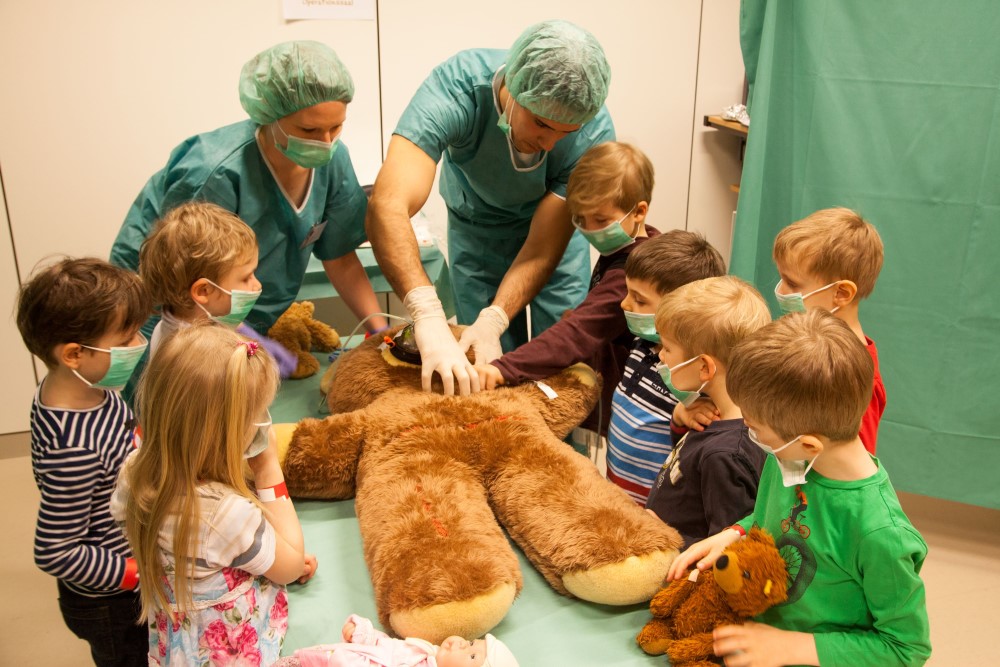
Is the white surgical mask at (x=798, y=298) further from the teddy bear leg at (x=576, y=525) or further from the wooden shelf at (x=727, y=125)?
the wooden shelf at (x=727, y=125)

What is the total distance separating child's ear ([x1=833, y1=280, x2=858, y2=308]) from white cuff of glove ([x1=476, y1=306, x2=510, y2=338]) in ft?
2.13

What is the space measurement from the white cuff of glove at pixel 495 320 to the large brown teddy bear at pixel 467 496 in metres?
0.21

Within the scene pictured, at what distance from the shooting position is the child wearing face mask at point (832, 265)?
141 centimetres

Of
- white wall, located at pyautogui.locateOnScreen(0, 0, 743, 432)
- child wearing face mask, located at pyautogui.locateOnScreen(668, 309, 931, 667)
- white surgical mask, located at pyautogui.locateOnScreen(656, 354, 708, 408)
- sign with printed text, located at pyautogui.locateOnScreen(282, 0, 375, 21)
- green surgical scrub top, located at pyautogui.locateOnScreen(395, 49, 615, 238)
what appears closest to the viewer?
child wearing face mask, located at pyautogui.locateOnScreen(668, 309, 931, 667)

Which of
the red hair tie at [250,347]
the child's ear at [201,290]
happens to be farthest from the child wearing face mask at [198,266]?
the red hair tie at [250,347]

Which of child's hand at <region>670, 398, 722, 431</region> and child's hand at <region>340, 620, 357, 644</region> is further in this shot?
child's hand at <region>670, 398, 722, 431</region>

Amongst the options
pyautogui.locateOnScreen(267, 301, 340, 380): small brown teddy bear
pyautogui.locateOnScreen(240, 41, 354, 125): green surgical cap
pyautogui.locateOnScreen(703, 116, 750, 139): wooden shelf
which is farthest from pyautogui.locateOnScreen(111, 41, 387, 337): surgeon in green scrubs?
pyautogui.locateOnScreen(703, 116, 750, 139): wooden shelf

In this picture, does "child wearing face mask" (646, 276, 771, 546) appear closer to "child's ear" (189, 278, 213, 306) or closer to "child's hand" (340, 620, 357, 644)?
"child's hand" (340, 620, 357, 644)

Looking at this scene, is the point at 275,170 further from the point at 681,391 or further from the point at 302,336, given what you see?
the point at 681,391

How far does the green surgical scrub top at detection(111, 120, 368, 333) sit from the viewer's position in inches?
60.2

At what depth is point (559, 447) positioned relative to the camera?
132 cm

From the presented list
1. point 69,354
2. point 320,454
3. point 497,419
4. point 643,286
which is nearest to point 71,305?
point 69,354

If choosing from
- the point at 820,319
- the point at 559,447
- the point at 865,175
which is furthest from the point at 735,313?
the point at 865,175

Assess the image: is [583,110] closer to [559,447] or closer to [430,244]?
[559,447]
